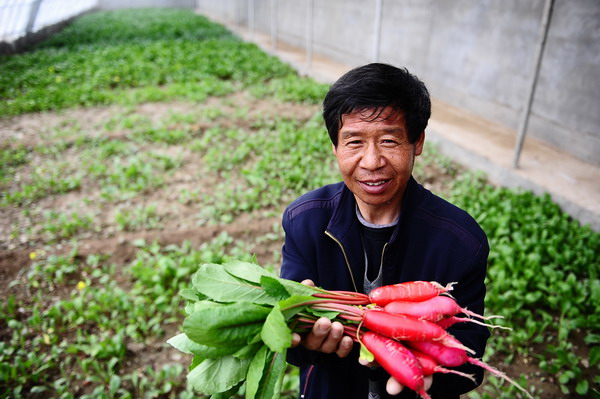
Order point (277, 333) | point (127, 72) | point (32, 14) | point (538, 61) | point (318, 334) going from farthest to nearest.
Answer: point (32, 14), point (127, 72), point (538, 61), point (318, 334), point (277, 333)

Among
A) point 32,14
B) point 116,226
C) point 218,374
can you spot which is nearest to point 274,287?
point 218,374

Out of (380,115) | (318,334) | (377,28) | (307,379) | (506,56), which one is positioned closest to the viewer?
(318,334)

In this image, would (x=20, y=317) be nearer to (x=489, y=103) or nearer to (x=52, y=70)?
(x=489, y=103)

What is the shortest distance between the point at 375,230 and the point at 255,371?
692 mm

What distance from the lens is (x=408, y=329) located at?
135cm

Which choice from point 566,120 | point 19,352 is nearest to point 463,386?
point 19,352

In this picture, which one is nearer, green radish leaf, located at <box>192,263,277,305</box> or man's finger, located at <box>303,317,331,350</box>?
man's finger, located at <box>303,317,331,350</box>

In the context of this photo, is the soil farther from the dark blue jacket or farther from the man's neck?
the man's neck

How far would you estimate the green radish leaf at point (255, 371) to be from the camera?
51.3 inches

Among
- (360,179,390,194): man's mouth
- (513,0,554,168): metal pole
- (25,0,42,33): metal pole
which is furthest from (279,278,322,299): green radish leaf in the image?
(25,0,42,33): metal pole

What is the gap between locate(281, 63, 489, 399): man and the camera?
1.44 meters

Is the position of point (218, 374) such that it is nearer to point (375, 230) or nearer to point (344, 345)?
point (344, 345)

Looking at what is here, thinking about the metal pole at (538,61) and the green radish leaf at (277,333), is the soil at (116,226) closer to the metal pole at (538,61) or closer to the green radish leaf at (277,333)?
the metal pole at (538,61)

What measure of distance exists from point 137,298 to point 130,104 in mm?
6573
